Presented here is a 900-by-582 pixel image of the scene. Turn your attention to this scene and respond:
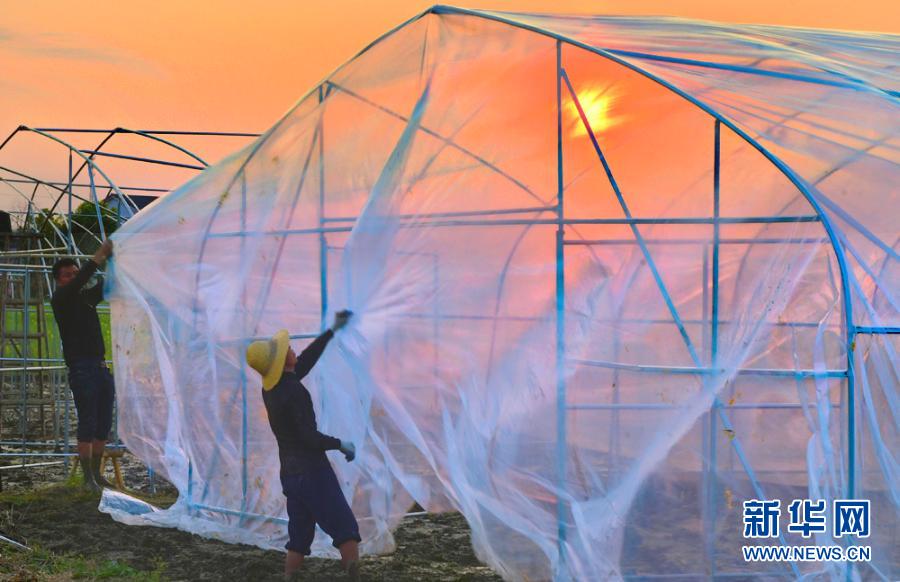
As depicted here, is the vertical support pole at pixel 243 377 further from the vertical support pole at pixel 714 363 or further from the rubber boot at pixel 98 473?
the vertical support pole at pixel 714 363

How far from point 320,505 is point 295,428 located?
→ 1.58 feet

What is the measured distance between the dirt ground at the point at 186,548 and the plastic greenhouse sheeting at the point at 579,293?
246mm

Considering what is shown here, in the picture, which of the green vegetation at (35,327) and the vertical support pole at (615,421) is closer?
the vertical support pole at (615,421)

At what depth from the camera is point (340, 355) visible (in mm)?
6840

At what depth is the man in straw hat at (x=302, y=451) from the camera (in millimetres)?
6434

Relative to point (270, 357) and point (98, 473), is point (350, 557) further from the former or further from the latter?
point (98, 473)

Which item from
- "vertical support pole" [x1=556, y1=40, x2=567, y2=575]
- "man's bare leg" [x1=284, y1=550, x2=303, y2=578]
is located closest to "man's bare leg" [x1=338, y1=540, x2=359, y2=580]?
"man's bare leg" [x1=284, y1=550, x2=303, y2=578]

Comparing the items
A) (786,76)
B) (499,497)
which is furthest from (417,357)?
(786,76)

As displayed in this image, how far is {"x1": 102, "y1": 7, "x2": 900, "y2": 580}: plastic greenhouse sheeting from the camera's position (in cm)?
629

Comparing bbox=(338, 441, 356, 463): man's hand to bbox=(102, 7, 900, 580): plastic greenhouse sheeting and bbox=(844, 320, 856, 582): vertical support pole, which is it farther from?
bbox=(844, 320, 856, 582): vertical support pole

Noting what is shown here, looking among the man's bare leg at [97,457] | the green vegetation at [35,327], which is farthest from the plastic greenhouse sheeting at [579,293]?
the green vegetation at [35,327]

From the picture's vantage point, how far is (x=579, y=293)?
6.74m

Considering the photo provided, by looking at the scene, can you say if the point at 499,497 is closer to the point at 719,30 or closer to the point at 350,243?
the point at 350,243

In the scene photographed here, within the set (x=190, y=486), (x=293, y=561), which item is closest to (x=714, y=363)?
(x=293, y=561)
